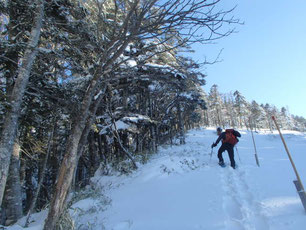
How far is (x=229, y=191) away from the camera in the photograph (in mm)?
4270

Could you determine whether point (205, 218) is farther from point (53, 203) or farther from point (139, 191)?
point (53, 203)

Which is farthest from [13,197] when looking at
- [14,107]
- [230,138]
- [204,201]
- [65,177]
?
[230,138]

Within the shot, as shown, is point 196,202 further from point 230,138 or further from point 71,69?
point 71,69

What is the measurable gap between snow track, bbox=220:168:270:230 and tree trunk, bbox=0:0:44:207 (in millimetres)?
4832

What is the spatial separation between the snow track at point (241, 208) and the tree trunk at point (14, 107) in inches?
190

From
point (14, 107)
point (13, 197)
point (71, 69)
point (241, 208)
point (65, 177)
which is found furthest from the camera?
point (71, 69)

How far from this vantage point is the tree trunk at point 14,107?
3.55 m

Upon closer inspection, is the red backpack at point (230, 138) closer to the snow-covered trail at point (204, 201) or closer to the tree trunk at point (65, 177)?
the snow-covered trail at point (204, 201)

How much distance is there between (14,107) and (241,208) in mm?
5820

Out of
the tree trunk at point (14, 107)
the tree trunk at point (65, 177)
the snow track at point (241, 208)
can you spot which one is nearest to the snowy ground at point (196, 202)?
the snow track at point (241, 208)

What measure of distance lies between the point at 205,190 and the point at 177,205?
1046mm

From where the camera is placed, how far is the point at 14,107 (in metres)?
3.91

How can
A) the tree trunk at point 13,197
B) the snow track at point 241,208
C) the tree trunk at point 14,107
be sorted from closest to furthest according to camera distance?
the snow track at point 241,208 → the tree trunk at point 14,107 → the tree trunk at point 13,197

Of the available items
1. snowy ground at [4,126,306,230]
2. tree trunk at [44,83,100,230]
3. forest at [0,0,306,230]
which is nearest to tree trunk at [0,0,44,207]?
forest at [0,0,306,230]
